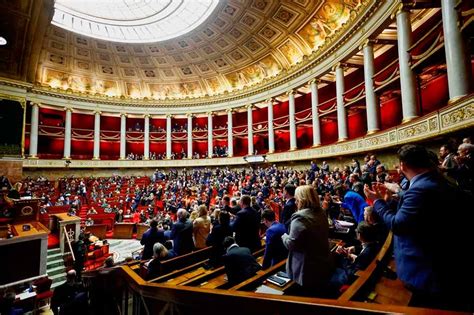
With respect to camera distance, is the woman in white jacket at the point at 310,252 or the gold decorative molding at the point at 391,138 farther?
the gold decorative molding at the point at 391,138

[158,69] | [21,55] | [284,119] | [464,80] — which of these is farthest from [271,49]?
[21,55]

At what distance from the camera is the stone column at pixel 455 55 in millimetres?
5879

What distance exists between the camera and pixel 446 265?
44.9 inches

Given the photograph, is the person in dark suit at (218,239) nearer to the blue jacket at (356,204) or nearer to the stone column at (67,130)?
the blue jacket at (356,204)

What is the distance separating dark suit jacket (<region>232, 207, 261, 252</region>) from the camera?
3.31 meters

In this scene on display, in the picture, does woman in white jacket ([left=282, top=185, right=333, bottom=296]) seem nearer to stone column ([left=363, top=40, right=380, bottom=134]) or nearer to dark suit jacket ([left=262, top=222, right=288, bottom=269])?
dark suit jacket ([left=262, top=222, right=288, bottom=269])

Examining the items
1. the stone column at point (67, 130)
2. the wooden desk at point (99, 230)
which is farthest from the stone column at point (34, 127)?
the wooden desk at point (99, 230)

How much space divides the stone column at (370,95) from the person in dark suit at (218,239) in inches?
361

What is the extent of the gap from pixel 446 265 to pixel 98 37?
931 inches

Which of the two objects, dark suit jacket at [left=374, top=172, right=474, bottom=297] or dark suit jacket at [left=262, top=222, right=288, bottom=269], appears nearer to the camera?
dark suit jacket at [left=374, top=172, right=474, bottom=297]

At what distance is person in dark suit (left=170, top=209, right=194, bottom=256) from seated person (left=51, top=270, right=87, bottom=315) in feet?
4.99

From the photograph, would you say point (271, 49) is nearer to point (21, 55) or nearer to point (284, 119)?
point (284, 119)

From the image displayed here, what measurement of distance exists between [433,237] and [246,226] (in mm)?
2396

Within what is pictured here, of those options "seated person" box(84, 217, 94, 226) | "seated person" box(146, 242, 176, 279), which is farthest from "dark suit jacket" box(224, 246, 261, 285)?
"seated person" box(84, 217, 94, 226)
